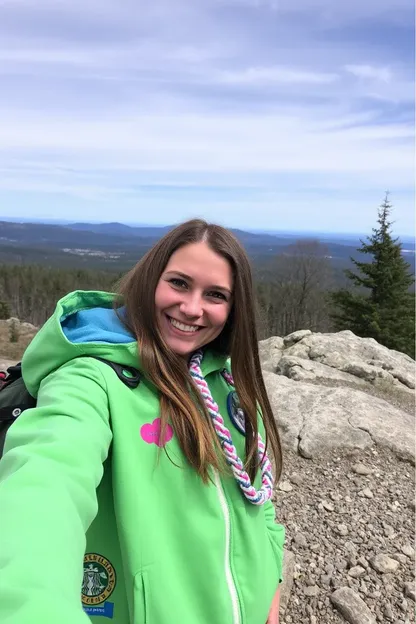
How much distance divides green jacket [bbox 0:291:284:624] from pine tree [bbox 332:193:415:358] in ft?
70.1

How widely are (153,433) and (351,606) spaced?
95.3 inches

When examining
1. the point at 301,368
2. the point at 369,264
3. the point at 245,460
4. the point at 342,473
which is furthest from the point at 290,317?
the point at 245,460

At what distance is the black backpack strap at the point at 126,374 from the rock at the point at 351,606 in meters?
2.52

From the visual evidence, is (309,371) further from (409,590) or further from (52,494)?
(52,494)

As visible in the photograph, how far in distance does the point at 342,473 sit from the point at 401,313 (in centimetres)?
1949

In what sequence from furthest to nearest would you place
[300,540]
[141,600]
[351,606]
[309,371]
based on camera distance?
[309,371], [300,540], [351,606], [141,600]

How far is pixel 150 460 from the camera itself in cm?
150

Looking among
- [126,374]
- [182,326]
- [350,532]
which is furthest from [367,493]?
[126,374]

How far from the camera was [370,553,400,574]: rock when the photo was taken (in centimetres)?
337

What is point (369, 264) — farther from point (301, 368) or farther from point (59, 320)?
point (59, 320)

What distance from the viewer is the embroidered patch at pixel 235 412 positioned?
197 cm

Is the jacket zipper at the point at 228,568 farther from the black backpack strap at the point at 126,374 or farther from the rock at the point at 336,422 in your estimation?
the rock at the point at 336,422

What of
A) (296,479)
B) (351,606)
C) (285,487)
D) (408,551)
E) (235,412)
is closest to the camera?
(235,412)

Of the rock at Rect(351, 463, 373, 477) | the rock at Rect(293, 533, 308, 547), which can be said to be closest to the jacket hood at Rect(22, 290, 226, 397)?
the rock at Rect(293, 533, 308, 547)
